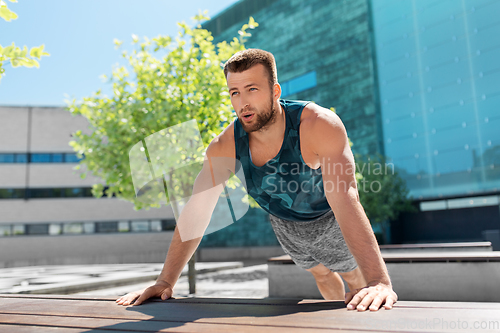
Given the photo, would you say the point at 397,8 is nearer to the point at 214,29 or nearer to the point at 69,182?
the point at 214,29

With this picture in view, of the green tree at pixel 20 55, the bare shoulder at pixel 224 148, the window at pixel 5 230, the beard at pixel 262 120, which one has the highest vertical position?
the green tree at pixel 20 55

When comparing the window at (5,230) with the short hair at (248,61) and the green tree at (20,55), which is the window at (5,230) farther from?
the short hair at (248,61)

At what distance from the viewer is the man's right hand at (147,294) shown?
5.99 feet

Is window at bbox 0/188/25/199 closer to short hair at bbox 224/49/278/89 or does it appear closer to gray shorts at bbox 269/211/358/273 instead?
gray shorts at bbox 269/211/358/273

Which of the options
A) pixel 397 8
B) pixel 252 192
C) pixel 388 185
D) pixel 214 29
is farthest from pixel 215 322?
pixel 214 29

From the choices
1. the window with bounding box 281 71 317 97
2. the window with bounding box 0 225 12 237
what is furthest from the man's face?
the window with bounding box 0 225 12 237

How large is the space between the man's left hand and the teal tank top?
2.89 ft

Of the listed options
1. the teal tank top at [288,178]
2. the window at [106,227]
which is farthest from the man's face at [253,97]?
the window at [106,227]

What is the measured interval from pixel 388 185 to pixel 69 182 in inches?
817

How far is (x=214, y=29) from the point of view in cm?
2978

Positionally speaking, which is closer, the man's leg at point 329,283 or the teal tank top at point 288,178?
the teal tank top at point 288,178

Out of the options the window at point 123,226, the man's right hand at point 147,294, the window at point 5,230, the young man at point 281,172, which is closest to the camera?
the young man at point 281,172

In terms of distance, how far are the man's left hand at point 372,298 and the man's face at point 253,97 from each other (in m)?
1.01

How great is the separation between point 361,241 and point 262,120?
84cm
